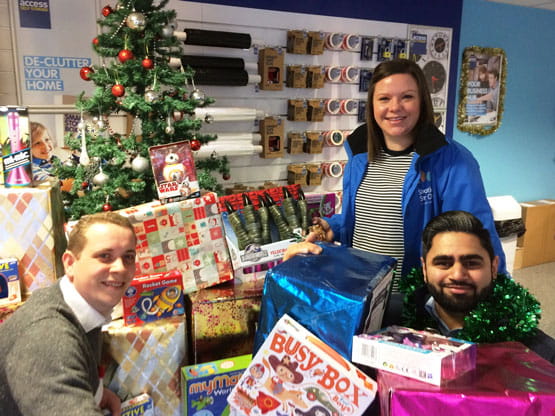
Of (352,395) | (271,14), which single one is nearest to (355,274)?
(352,395)

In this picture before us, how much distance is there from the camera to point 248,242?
1927 millimetres

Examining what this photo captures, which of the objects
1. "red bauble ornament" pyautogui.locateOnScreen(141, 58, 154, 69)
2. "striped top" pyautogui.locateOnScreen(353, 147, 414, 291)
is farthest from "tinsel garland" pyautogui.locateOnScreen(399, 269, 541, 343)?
"red bauble ornament" pyautogui.locateOnScreen(141, 58, 154, 69)

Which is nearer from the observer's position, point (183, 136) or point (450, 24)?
point (183, 136)

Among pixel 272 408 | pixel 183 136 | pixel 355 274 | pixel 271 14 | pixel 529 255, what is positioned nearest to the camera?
pixel 272 408

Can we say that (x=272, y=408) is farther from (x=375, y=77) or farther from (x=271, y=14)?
(x=271, y=14)

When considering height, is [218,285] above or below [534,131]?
below

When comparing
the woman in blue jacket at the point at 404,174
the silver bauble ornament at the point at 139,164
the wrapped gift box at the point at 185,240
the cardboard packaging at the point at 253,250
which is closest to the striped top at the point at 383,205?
the woman in blue jacket at the point at 404,174

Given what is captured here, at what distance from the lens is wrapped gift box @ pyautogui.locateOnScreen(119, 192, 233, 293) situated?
1.82m

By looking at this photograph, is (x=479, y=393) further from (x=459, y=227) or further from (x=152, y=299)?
(x=152, y=299)

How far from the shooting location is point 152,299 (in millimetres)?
1691

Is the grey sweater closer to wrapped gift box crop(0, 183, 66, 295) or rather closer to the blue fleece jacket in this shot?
wrapped gift box crop(0, 183, 66, 295)

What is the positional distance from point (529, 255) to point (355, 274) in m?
5.14

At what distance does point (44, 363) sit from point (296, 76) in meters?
3.24

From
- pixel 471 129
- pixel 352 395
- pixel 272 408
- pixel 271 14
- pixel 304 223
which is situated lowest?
pixel 272 408
